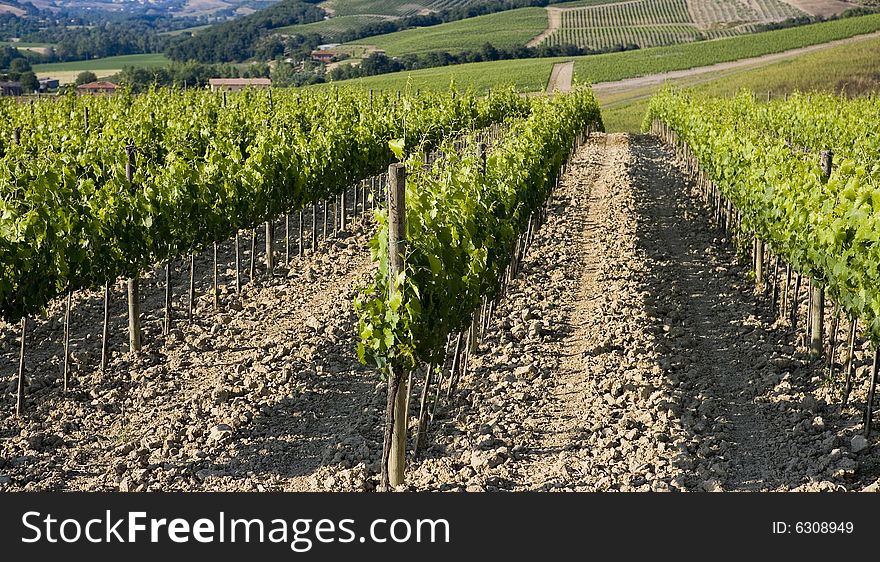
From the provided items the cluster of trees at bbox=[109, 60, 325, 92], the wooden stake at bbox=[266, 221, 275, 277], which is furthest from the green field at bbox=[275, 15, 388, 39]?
the wooden stake at bbox=[266, 221, 275, 277]

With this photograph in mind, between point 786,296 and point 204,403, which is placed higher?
point 786,296

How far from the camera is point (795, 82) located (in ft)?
183

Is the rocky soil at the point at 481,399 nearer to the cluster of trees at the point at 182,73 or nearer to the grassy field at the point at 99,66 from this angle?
the cluster of trees at the point at 182,73

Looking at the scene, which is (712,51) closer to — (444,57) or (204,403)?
(444,57)

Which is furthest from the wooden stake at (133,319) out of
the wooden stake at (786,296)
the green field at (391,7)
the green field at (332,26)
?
the green field at (391,7)

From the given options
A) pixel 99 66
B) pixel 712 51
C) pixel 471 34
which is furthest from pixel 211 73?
pixel 471 34

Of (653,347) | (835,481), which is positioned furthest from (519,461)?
(653,347)

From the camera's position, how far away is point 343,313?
12.5 m

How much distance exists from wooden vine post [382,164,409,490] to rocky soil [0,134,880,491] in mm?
228

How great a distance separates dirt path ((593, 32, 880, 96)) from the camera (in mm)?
71188

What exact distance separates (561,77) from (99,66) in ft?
180

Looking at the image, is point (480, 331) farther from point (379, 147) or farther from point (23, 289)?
point (379, 147)

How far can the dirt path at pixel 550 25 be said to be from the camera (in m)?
104

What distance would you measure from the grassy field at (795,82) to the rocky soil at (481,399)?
40417 millimetres
